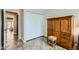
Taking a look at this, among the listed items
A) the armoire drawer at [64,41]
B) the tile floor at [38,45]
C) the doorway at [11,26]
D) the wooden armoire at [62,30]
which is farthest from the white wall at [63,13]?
the doorway at [11,26]

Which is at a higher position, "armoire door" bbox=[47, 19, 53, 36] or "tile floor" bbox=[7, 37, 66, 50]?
"armoire door" bbox=[47, 19, 53, 36]

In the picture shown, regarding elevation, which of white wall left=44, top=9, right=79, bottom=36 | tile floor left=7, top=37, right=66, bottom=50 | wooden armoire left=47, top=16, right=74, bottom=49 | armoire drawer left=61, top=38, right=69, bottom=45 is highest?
white wall left=44, top=9, right=79, bottom=36

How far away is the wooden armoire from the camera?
6.76 feet

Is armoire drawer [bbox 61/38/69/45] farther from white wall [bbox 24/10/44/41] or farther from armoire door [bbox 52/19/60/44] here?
white wall [bbox 24/10/44/41]

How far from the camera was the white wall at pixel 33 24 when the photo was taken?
2.11 m

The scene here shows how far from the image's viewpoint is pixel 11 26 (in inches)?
82.4

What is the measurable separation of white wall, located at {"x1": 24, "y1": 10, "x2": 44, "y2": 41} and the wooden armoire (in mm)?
147

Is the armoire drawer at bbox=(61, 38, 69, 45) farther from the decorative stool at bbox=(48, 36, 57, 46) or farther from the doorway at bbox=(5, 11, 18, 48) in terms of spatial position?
the doorway at bbox=(5, 11, 18, 48)

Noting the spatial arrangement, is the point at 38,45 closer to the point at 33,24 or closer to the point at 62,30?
the point at 33,24

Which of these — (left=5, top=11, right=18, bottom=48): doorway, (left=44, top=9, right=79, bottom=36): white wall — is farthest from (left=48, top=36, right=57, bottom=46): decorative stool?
(left=5, top=11, right=18, bottom=48): doorway

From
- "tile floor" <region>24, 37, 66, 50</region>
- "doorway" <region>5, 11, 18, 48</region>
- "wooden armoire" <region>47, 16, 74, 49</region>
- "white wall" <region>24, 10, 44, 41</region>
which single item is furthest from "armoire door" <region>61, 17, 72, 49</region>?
"doorway" <region>5, 11, 18, 48</region>

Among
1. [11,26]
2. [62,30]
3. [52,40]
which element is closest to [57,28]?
[62,30]

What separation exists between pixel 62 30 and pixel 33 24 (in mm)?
503

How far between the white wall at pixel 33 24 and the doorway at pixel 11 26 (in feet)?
0.55
